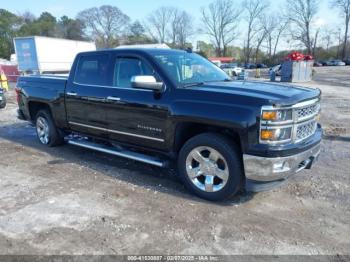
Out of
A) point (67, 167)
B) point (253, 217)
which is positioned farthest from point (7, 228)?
point (253, 217)

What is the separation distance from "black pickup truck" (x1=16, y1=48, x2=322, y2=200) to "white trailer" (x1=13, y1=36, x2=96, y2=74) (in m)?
18.9

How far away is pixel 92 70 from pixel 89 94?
0.42 m

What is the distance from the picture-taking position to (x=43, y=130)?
6887mm

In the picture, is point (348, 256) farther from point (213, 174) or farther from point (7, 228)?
point (7, 228)

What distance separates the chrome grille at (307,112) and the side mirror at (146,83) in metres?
1.77

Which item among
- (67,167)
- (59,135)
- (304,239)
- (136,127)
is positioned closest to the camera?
(304,239)

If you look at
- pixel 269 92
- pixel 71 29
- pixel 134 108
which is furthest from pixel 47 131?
pixel 71 29

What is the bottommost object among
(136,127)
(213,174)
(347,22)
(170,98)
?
(213,174)

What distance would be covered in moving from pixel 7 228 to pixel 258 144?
2.92 m

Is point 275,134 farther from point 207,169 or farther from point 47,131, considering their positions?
point 47,131

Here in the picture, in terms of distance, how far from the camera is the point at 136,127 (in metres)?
4.81

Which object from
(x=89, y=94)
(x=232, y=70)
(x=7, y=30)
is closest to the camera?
(x=89, y=94)

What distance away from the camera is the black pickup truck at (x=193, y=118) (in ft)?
12.1

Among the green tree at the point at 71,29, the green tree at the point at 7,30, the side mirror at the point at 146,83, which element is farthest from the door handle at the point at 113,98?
the green tree at the point at 71,29
